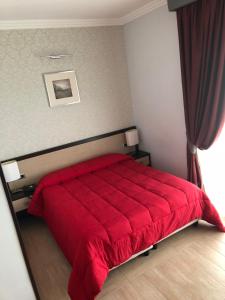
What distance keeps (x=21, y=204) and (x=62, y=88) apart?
1.59 m

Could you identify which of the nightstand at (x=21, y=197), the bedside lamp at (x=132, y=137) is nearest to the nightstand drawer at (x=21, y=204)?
the nightstand at (x=21, y=197)

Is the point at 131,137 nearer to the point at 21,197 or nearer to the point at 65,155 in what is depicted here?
the point at 65,155

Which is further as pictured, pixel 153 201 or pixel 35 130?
pixel 35 130

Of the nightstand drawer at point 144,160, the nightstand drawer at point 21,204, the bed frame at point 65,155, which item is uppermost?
the bed frame at point 65,155

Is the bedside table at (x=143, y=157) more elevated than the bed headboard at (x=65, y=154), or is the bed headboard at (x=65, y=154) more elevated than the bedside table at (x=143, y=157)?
the bed headboard at (x=65, y=154)

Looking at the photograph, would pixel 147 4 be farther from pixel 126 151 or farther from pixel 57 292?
pixel 57 292

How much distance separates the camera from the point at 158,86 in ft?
10.7

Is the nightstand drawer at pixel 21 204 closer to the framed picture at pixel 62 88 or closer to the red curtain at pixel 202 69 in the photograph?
the framed picture at pixel 62 88

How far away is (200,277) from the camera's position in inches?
80.4

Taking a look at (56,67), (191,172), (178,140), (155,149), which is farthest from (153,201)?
(56,67)

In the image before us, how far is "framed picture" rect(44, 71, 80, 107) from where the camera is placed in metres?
3.24

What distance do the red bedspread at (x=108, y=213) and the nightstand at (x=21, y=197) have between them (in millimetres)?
129

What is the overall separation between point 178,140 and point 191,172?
48 cm

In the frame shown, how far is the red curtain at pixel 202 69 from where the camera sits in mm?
2240
